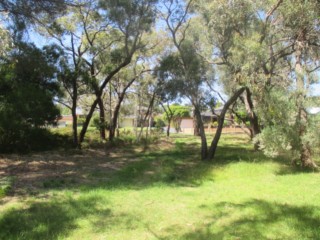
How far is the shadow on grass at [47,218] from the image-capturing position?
14.8 ft

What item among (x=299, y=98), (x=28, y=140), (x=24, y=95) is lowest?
(x=28, y=140)

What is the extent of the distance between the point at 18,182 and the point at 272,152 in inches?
254

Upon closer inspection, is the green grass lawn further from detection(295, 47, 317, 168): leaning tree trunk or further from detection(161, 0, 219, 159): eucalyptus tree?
detection(161, 0, 219, 159): eucalyptus tree

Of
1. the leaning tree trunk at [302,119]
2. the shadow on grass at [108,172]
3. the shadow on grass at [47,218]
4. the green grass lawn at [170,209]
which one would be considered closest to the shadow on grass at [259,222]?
the green grass lawn at [170,209]

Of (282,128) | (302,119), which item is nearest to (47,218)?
(282,128)

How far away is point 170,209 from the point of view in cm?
564

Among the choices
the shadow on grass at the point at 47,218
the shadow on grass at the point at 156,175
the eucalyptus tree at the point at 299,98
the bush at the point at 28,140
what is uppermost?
the eucalyptus tree at the point at 299,98

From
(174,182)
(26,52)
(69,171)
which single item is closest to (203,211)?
(174,182)

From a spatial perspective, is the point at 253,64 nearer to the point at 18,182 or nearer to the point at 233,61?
the point at 233,61

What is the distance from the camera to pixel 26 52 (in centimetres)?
1388

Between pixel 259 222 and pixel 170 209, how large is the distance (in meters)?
1.50

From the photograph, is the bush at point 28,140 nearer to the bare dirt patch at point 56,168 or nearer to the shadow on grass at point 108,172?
the bare dirt patch at point 56,168

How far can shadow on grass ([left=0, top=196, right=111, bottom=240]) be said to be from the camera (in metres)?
4.52

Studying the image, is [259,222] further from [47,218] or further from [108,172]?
[108,172]
